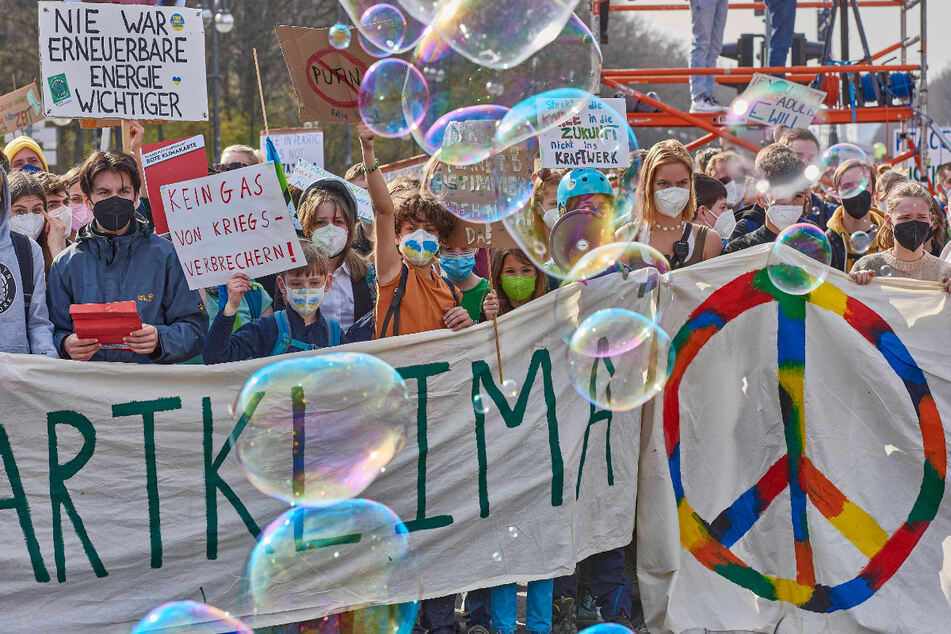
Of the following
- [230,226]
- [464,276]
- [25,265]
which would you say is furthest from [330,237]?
[25,265]

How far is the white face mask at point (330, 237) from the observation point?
16.1ft

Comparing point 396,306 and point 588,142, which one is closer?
point 396,306

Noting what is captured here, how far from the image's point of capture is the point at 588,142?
7.29 m

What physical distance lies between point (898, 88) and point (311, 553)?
9.93 metres

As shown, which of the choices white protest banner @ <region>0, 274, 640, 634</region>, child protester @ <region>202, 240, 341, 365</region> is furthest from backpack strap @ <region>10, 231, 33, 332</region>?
child protester @ <region>202, 240, 341, 365</region>

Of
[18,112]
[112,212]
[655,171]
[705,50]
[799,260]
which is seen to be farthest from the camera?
[705,50]

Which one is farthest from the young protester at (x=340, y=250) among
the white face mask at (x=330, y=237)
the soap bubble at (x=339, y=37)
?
the soap bubble at (x=339, y=37)

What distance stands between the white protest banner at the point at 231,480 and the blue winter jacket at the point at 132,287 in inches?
6.1

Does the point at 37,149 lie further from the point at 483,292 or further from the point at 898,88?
the point at 898,88

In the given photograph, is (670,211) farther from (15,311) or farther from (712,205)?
(15,311)

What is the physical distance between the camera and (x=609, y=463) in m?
4.84

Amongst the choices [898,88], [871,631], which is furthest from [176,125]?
[871,631]

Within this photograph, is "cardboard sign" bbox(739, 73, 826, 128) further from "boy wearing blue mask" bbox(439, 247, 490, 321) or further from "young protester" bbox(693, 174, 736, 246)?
"boy wearing blue mask" bbox(439, 247, 490, 321)

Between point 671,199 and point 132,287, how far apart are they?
7.54ft
